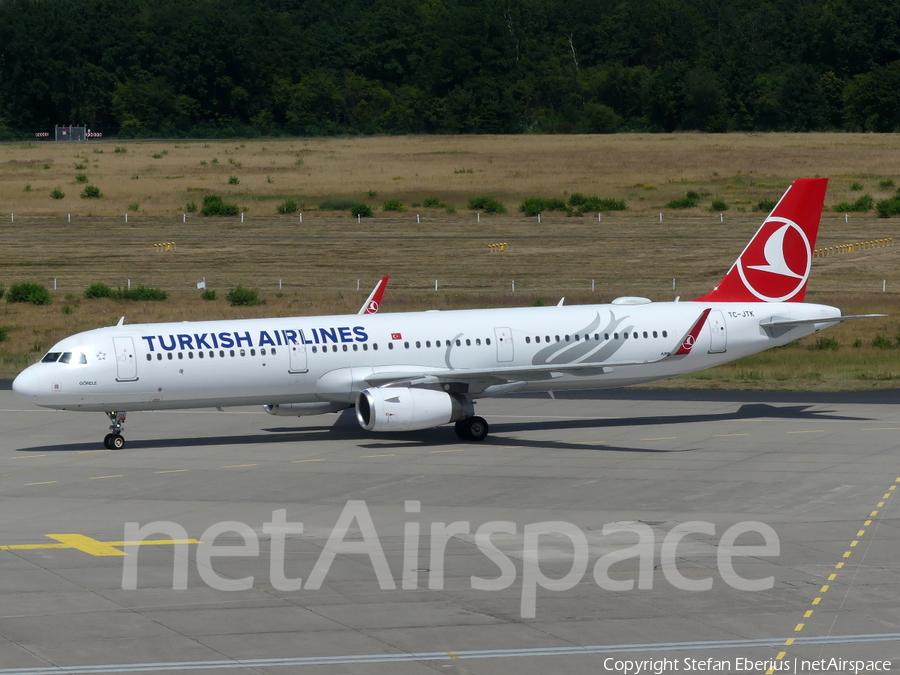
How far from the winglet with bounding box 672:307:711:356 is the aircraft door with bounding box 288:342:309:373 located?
12865 millimetres

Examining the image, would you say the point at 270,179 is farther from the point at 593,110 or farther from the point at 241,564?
the point at 241,564

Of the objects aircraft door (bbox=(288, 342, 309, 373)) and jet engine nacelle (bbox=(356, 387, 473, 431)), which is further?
aircraft door (bbox=(288, 342, 309, 373))

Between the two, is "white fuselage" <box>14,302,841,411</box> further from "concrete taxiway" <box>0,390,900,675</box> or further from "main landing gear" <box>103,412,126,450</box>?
"concrete taxiway" <box>0,390,900,675</box>

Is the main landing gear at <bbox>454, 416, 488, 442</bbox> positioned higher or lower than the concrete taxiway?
higher

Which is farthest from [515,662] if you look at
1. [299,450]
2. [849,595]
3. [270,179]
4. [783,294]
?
[270,179]

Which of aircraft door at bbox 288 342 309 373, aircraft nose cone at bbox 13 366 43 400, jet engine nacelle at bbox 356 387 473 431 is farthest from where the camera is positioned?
aircraft door at bbox 288 342 309 373

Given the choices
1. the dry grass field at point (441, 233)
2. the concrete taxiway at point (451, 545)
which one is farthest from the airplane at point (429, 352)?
the dry grass field at point (441, 233)

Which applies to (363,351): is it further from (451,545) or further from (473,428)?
(451,545)

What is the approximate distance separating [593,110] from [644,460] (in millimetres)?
156863

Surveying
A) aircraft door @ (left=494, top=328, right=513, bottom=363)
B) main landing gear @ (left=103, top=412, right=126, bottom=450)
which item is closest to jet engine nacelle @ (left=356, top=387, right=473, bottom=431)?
aircraft door @ (left=494, top=328, right=513, bottom=363)

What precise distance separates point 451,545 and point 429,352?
1500 cm

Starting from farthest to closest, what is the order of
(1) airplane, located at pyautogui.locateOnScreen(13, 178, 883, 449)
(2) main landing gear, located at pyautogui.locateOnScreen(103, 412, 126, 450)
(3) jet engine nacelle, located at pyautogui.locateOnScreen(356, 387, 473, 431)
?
(2) main landing gear, located at pyautogui.locateOnScreen(103, 412, 126, 450) → (1) airplane, located at pyautogui.locateOnScreen(13, 178, 883, 449) → (3) jet engine nacelle, located at pyautogui.locateOnScreen(356, 387, 473, 431)

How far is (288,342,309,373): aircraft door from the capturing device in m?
40.5

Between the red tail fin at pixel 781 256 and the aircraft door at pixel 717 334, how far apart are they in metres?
1.63
